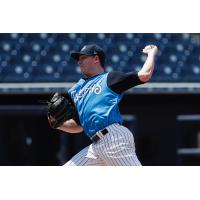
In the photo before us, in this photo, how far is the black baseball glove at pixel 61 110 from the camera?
8227 mm

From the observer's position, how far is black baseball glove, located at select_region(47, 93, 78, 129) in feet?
27.0

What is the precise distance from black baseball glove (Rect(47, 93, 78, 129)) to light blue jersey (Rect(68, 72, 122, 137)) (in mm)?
318

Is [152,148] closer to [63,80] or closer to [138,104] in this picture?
[138,104]

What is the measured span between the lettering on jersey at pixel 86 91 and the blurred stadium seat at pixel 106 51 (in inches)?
242

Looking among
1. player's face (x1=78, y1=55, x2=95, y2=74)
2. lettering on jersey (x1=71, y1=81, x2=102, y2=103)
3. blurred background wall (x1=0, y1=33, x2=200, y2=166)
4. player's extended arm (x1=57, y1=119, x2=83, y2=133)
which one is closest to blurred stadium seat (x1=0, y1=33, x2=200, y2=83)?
blurred background wall (x1=0, y1=33, x2=200, y2=166)

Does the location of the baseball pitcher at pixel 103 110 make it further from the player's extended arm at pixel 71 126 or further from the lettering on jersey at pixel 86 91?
the player's extended arm at pixel 71 126

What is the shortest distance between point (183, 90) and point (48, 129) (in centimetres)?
184

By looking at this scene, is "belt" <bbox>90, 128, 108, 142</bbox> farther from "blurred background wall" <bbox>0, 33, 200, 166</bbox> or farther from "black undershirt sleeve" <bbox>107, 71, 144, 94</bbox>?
"blurred background wall" <bbox>0, 33, 200, 166</bbox>

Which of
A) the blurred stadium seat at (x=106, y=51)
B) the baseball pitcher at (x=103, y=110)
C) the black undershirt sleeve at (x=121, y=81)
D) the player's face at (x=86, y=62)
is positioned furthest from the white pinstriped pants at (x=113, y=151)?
the blurred stadium seat at (x=106, y=51)

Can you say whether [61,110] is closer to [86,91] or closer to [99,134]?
[86,91]

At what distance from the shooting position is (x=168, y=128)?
45.4 feet

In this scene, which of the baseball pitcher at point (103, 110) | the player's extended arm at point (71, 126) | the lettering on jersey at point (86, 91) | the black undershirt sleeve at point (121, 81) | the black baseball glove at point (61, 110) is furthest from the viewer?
the black baseball glove at point (61, 110)

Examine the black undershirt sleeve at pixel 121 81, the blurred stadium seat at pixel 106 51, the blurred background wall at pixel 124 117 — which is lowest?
the blurred background wall at pixel 124 117

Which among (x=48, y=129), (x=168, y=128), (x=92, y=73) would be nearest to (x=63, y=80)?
(x=48, y=129)
